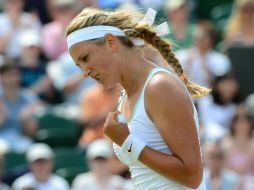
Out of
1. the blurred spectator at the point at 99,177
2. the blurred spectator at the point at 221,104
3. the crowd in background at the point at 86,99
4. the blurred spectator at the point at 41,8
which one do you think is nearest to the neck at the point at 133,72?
the crowd in background at the point at 86,99

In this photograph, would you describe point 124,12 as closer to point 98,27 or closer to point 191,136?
point 98,27

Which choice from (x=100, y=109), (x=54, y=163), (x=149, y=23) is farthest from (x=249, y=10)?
(x=149, y=23)

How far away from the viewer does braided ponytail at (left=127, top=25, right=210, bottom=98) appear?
326cm

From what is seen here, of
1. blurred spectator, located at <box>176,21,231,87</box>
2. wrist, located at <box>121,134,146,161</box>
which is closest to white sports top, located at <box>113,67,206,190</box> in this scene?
wrist, located at <box>121,134,146,161</box>

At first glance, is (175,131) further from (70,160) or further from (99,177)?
(70,160)

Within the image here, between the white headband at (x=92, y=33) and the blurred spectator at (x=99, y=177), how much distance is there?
4.06 m

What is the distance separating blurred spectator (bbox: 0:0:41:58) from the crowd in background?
1cm

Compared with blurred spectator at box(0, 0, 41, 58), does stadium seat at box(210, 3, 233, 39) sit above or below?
below

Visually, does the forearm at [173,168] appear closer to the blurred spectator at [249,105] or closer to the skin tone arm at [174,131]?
the skin tone arm at [174,131]

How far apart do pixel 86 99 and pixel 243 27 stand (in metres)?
2.02

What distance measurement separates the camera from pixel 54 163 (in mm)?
7871

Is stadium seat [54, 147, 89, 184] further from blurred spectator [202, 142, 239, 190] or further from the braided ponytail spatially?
the braided ponytail

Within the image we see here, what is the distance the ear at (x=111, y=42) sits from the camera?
126 inches

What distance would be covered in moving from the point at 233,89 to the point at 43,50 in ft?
6.98
